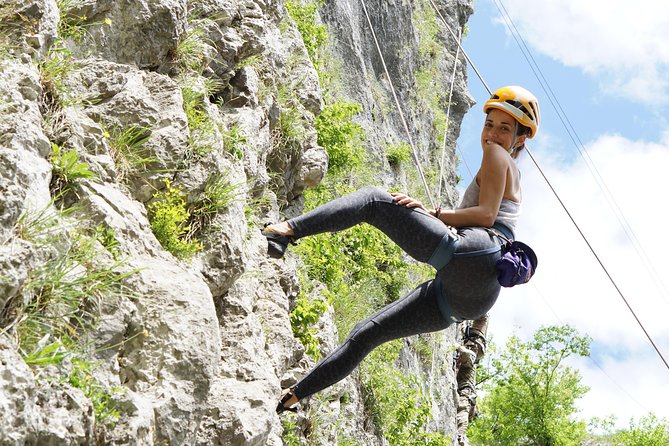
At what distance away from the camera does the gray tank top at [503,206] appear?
465 cm

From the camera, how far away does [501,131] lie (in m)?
4.86

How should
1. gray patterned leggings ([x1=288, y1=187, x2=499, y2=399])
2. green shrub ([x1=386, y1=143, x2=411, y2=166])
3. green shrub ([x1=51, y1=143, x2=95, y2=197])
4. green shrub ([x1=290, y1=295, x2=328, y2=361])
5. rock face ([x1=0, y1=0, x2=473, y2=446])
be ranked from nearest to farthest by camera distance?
rock face ([x1=0, y1=0, x2=473, y2=446]), green shrub ([x1=51, y1=143, x2=95, y2=197]), gray patterned leggings ([x1=288, y1=187, x2=499, y2=399]), green shrub ([x1=290, y1=295, x2=328, y2=361]), green shrub ([x1=386, y1=143, x2=411, y2=166])

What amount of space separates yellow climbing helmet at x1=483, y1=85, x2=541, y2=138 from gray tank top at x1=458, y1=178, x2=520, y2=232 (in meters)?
0.50

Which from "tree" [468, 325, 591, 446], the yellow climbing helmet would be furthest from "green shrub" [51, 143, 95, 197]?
"tree" [468, 325, 591, 446]

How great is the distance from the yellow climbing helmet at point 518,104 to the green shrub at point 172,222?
1962mm

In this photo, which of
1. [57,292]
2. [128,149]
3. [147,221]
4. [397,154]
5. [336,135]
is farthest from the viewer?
[397,154]

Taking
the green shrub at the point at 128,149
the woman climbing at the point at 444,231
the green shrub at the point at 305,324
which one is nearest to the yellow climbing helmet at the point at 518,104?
the woman climbing at the point at 444,231

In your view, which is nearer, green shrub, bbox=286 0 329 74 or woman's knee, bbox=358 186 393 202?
woman's knee, bbox=358 186 393 202

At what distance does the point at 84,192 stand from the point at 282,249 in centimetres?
113

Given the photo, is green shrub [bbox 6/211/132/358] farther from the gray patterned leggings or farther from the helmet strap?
the helmet strap

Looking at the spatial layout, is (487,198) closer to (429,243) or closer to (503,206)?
(503,206)

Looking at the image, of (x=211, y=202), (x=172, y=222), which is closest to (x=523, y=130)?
(x=211, y=202)

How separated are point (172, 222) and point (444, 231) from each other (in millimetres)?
1507

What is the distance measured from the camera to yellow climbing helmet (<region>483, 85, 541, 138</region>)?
4836 millimetres
